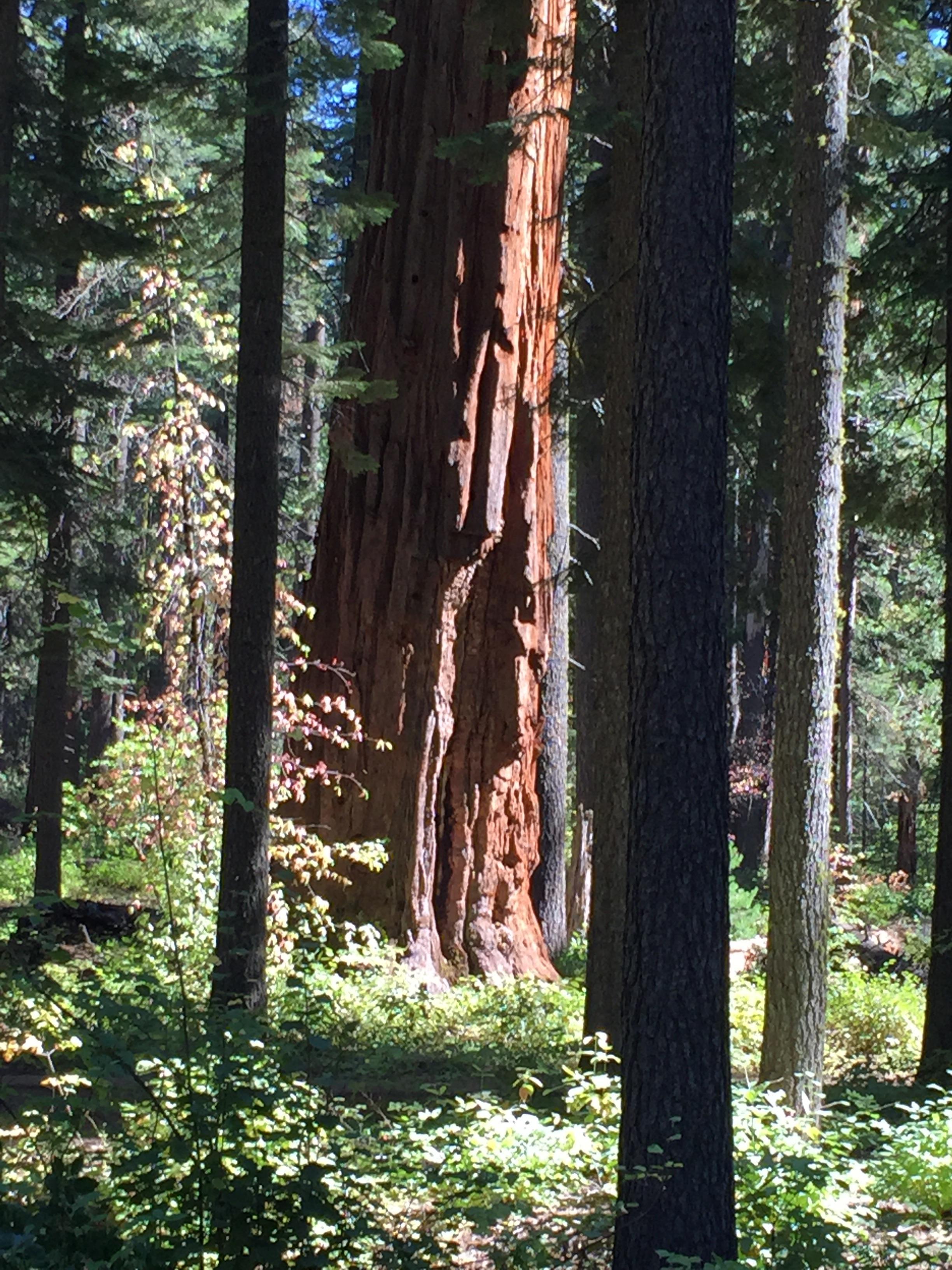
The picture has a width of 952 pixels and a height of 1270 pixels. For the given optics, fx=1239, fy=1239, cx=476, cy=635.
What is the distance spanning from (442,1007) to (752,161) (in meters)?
7.40

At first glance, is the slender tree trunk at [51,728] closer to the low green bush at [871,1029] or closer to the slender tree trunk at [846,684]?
the low green bush at [871,1029]

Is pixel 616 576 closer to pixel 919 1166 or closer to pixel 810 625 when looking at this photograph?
pixel 810 625

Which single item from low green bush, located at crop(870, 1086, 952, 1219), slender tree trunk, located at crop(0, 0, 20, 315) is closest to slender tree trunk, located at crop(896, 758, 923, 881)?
low green bush, located at crop(870, 1086, 952, 1219)

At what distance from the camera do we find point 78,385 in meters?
11.7

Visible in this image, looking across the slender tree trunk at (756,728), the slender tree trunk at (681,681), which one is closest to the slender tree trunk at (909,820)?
the slender tree trunk at (756,728)

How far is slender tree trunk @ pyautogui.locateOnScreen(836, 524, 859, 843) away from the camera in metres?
Answer: 24.4

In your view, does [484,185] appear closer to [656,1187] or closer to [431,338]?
[431,338]

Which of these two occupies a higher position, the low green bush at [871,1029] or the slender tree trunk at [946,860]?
the slender tree trunk at [946,860]

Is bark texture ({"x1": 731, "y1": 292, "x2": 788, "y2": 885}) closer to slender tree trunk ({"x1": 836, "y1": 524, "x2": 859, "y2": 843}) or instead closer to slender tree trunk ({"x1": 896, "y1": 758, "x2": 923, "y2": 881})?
slender tree trunk ({"x1": 836, "y1": 524, "x2": 859, "y2": 843})

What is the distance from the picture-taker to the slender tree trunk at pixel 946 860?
8.79m

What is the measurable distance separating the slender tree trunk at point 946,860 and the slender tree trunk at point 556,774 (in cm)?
544

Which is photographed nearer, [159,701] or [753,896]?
[159,701]

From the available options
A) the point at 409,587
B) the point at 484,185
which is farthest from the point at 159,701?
the point at 484,185

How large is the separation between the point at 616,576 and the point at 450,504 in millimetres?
3362
